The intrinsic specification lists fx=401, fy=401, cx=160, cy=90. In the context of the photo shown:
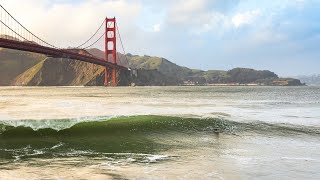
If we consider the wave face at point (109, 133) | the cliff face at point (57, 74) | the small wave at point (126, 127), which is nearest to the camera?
the wave face at point (109, 133)

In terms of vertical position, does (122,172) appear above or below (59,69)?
below

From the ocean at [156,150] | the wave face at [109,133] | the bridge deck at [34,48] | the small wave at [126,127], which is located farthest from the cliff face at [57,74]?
the ocean at [156,150]

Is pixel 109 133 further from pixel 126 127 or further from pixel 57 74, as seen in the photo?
pixel 57 74

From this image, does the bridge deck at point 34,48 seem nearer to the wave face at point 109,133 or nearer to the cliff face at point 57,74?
the wave face at point 109,133

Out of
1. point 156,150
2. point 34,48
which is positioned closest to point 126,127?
point 156,150

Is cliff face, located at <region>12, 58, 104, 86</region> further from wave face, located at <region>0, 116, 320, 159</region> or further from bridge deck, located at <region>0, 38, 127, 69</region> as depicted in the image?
wave face, located at <region>0, 116, 320, 159</region>

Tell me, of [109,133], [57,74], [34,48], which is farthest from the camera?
[57,74]

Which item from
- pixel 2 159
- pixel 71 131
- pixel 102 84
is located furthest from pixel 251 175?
pixel 102 84

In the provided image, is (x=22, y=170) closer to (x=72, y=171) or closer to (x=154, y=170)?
(x=72, y=171)
